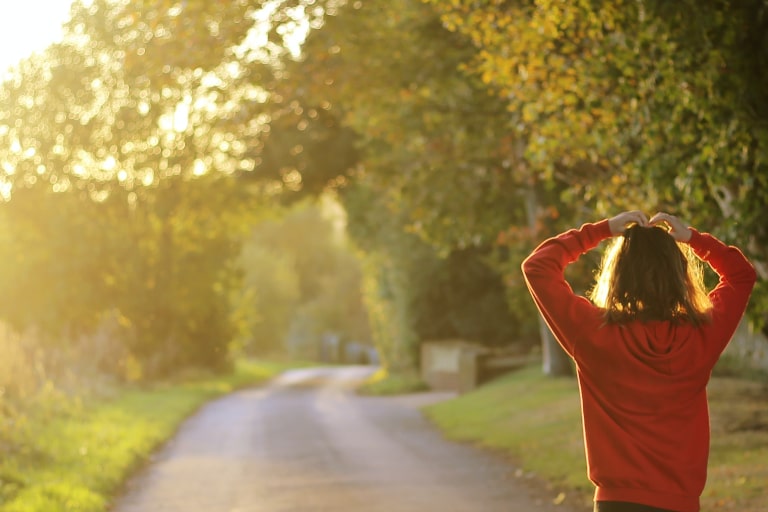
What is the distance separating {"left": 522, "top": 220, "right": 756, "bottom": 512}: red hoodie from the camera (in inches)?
167

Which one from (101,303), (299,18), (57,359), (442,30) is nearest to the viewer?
(299,18)

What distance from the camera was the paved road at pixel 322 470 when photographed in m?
11.7

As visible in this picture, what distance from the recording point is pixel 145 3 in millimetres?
13047

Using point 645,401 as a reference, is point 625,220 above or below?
above

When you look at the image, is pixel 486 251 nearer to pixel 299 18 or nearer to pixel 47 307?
pixel 47 307

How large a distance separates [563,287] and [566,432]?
12.1m

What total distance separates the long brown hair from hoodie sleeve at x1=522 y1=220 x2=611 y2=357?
92 millimetres

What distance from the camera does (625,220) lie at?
14.4 ft

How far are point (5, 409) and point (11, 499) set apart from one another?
4474 mm

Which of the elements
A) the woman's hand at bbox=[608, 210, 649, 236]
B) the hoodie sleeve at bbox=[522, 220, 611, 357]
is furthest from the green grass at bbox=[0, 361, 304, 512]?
the woman's hand at bbox=[608, 210, 649, 236]

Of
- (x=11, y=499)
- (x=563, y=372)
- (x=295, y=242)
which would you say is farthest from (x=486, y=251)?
(x=295, y=242)

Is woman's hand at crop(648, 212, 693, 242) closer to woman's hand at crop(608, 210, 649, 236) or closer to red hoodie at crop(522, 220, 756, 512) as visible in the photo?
woman's hand at crop(608, 210, 649, 236)

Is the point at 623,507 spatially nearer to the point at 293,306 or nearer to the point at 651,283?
the point at 651,283

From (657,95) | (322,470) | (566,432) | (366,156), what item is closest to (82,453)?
(322,470)
